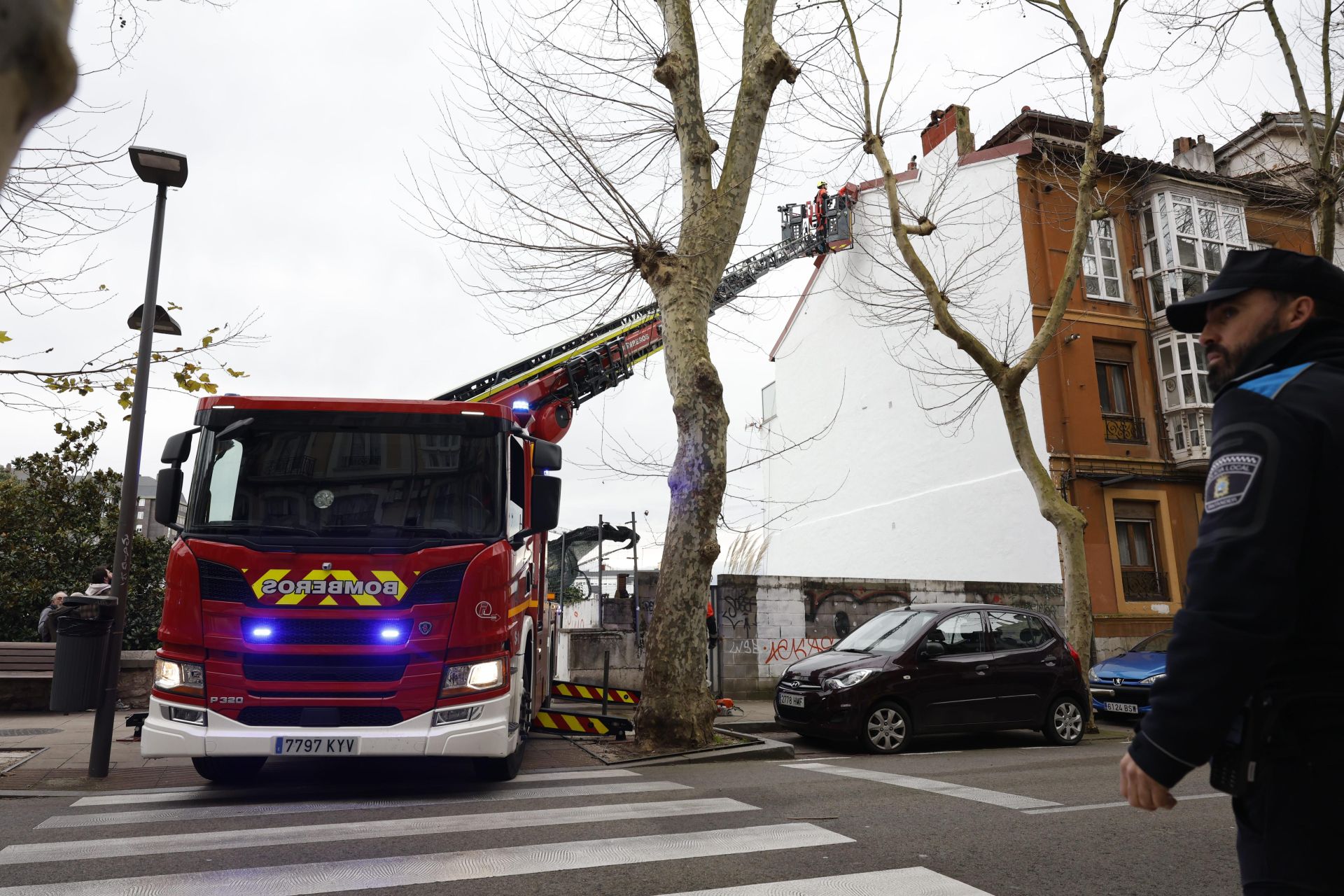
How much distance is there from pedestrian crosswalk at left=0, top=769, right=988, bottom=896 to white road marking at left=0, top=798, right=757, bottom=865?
16mm

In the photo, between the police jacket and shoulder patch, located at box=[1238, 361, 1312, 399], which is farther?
shoulder patch, located at box=[1238, 361, 1312, 399]

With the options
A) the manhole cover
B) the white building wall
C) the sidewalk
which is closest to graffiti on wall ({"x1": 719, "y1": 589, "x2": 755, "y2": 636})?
the sidewalk

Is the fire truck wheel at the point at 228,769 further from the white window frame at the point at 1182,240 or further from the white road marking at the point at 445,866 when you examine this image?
the white window frame at the point at 1182,240

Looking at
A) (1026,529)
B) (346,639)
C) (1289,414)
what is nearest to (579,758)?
(346,639)

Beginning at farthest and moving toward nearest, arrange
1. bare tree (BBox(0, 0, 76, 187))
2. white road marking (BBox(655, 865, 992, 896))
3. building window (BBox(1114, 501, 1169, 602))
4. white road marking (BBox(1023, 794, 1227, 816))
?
1. building window (BBox(1114, 501, 1169, 602))
2. white road marking (BBox(1023, 794, 1227, 816))
3. white road marking (BBox(655, 865, 992, 896))
4. bare tree (BBox(0, 0, 76, 187))

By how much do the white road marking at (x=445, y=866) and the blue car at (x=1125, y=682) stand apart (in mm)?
10024

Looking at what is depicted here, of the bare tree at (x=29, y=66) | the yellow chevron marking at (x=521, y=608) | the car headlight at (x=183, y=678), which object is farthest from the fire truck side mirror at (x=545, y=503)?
the bare tree at (x=29, y=66)

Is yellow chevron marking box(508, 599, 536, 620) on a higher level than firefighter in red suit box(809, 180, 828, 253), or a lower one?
lower

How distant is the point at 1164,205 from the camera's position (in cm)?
2330

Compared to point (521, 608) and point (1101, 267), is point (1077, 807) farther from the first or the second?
point (1101, 267)

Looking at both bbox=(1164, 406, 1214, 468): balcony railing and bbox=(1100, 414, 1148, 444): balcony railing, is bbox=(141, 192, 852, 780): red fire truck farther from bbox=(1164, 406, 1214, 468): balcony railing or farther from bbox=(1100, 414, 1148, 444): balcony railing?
bbox=(1164, 406, 1214, 468): balcony railing

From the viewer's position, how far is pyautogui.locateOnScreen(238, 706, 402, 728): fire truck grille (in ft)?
21.2

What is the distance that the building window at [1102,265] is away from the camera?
23250 millimetres

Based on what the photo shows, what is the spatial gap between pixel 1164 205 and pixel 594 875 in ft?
79.1
